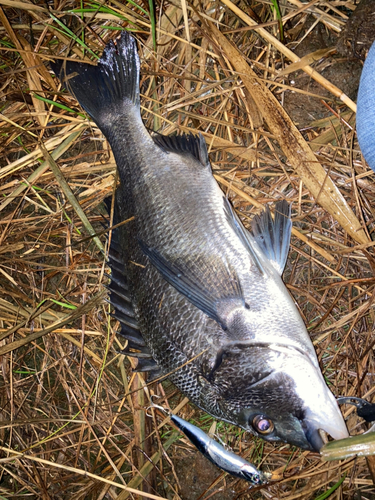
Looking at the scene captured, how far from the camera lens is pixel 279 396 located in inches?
86.2

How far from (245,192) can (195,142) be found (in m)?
0.53

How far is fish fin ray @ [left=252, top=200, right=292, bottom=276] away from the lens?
8.76 ft

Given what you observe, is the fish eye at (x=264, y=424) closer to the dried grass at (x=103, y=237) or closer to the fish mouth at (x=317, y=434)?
the fish mouth at (x=317, y=434)

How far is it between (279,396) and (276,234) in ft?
3.40

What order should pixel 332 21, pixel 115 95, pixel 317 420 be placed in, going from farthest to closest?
pixel 115 95 → pixel 332 21 → pixel 317 420

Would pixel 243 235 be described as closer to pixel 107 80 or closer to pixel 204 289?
pixel 204 289

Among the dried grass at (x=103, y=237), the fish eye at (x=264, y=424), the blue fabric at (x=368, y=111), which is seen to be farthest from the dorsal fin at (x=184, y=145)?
the fish eye at (x=264, y=424)

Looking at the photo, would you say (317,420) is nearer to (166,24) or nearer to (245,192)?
(245,192)

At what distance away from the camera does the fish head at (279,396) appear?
2.12 m

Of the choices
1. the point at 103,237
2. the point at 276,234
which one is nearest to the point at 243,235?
the point at 276,234

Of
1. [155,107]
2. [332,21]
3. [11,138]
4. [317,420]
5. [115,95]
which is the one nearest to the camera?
[317,420]

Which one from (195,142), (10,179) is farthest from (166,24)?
(10,179)

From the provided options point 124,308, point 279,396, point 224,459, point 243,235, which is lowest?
point 224,459

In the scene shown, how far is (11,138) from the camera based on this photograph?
11.3ft
